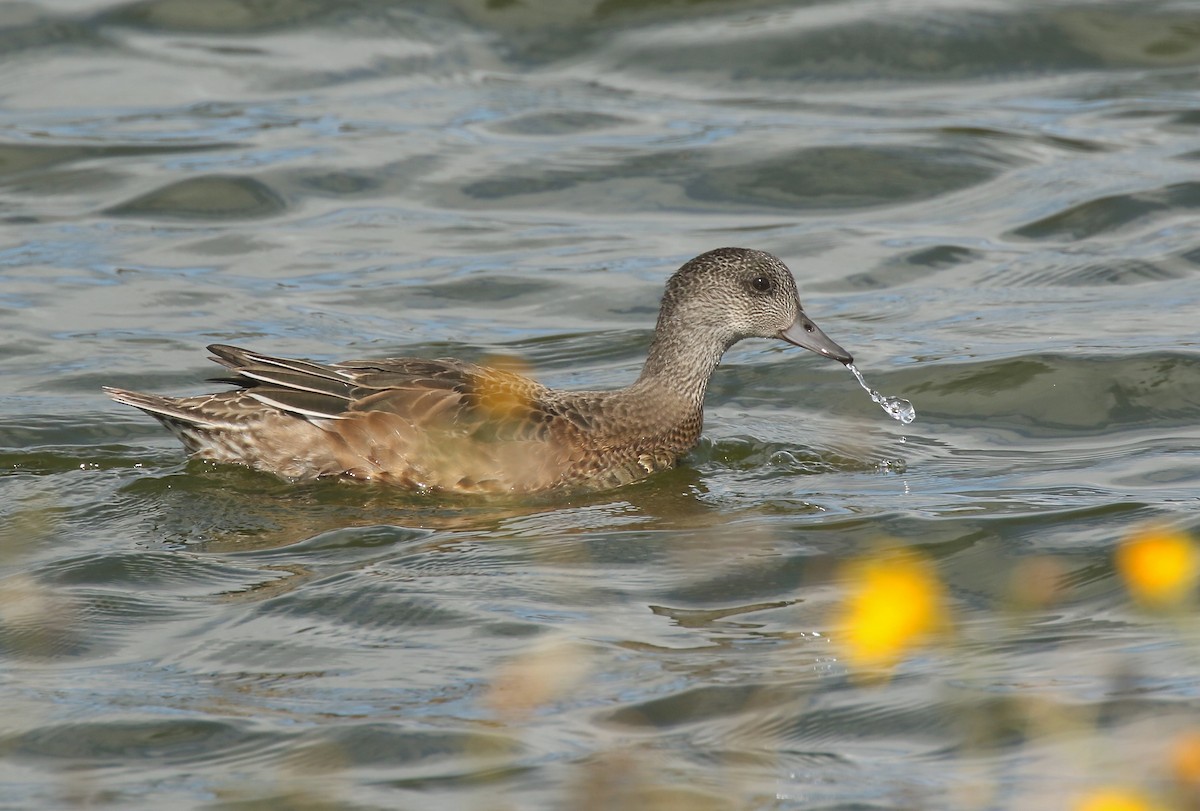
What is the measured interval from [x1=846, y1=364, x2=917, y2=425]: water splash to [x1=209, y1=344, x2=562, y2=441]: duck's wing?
1766 millimetres

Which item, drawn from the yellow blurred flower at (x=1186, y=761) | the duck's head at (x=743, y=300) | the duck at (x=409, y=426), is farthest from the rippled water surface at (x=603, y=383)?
the duck's head at (x=743, y=300)

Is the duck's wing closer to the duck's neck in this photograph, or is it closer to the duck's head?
the duck's neck

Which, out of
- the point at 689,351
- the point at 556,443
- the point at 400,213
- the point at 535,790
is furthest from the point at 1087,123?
the point at 535,790

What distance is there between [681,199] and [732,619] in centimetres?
689

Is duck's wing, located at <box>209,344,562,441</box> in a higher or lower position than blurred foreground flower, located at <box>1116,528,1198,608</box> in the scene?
higher

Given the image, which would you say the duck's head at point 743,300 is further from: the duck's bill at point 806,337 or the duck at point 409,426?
the duck at point 409,426

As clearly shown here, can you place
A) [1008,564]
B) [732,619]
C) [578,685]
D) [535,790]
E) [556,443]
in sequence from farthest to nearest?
[556,443] → [1008,564] → [732,619] → [578,685] → [535,790]

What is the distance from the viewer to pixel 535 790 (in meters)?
5.03

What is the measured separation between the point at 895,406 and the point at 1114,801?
572 centimetres

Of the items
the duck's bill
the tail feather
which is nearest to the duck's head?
the duck's bill

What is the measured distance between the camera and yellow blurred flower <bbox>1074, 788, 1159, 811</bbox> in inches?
140

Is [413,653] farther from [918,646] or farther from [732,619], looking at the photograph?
[918,646]

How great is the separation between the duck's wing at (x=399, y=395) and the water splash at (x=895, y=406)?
1.77 m

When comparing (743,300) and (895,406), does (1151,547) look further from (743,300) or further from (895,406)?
(895,406)
